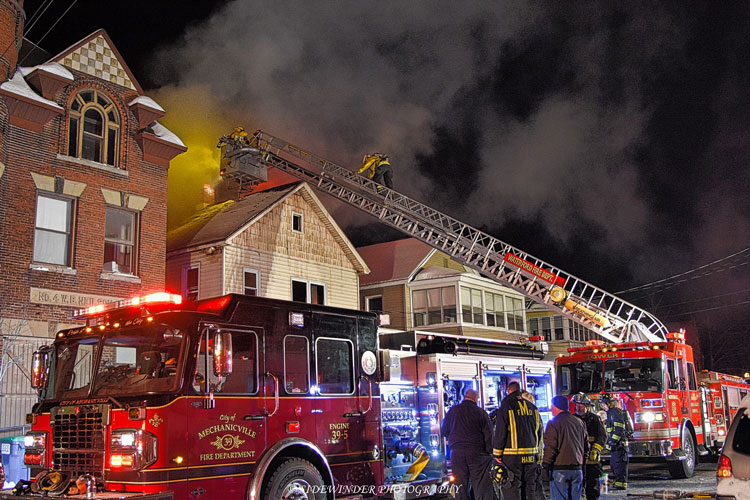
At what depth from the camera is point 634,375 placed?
13508 millimetres

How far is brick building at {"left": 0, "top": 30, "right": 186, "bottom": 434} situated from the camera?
13.8 meters

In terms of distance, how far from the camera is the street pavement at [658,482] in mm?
10749

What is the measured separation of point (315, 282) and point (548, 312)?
800 inches

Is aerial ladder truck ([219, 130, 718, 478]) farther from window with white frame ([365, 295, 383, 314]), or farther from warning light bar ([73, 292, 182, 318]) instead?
window with white frame ([365, 295, 383, 314])

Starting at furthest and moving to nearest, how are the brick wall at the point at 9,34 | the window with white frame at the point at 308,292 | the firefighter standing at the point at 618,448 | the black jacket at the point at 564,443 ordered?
the window with white frame at the point at 308,292 → the brick wall at the point at 9,34 → the firefighter standing at the point at 618,448 → the black jacket at the point at 564,443

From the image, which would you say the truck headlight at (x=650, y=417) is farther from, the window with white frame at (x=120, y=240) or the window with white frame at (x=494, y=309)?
the window with white frame at (x=494, y=309)

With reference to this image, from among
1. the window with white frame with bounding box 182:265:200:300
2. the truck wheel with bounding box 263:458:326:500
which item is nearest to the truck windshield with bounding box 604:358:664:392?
the truck wheel with bounding box 263:458:326:500

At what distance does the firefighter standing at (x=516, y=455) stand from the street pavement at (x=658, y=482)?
330cm

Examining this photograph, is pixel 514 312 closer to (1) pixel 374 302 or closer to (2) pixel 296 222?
(1) pixel 374 302

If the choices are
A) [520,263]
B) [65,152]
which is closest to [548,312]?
[520,263]

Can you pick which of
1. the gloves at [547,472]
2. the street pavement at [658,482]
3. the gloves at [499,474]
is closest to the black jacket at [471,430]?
the gloves at [499,474]

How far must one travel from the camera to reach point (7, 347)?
13266 millimetres

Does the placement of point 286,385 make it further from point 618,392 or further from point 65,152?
point 65,152

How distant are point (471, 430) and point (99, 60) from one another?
1270 centimetres
